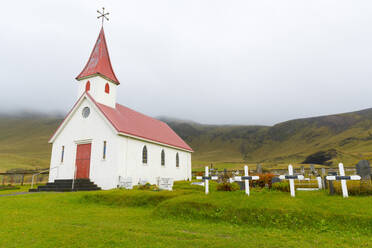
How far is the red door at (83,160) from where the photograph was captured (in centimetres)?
2070

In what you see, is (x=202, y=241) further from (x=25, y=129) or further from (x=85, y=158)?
(x=25, y=129)

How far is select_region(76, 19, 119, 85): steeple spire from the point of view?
2317cm

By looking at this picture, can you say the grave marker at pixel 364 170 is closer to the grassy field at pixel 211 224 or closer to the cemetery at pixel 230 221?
the cemetery at pixel 230 221

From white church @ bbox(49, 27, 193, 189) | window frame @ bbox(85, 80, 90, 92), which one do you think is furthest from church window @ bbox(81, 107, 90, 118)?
window frame @ bbox(85, 80, 90, 92)

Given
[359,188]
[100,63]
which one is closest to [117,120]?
[100,63]

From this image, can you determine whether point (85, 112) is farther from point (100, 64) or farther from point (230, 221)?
point (230, 221)

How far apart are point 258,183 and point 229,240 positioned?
899cm

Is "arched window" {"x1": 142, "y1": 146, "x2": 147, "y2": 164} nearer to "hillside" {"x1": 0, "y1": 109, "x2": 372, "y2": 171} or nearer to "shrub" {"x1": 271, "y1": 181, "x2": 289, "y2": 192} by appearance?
"shrub" {"x1": 271, "y1": 181, "x2": 289, "y2": 192}

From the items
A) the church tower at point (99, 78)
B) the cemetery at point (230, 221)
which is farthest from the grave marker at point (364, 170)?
the church tower at point (99, 78)

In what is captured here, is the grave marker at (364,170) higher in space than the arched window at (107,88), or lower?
lower

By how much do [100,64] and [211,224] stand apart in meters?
20.4

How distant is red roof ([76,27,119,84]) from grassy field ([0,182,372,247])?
50.0 feet

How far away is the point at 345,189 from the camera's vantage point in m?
9.02

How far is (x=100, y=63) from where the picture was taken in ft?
77.9
